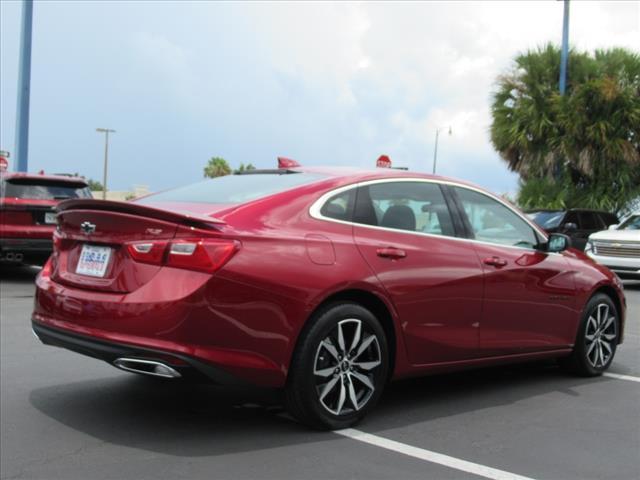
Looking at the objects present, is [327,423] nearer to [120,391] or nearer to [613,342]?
[120,391]

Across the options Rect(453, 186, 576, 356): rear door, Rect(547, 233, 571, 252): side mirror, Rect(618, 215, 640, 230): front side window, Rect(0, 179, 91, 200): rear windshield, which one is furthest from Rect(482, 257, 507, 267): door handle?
Rect(618, 215, 640, 230): front side window

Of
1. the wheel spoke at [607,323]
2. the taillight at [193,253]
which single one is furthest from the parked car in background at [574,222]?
the taillight at [193,253]

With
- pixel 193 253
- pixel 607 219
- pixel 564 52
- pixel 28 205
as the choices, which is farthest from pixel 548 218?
pixel 193 253

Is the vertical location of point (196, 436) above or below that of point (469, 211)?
below

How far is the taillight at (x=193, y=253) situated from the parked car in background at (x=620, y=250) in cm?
1167

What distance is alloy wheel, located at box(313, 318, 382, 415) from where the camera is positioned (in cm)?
440

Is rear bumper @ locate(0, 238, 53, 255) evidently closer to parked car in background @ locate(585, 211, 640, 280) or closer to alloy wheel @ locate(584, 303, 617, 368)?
alloy wheel @ locate(584, 303, 617, 368)

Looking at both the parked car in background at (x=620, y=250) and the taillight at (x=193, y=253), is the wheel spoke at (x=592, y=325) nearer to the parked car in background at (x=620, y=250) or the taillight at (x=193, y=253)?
the taillight at (x=193, y=253)

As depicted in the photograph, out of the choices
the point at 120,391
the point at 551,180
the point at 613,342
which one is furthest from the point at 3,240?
the point at 551,180

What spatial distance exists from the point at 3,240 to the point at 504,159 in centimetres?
1858

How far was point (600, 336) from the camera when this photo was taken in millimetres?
6402

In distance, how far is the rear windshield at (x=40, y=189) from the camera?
38.5ft

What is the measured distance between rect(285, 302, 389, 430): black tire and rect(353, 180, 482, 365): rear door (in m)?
0.26

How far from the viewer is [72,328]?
4.33m
